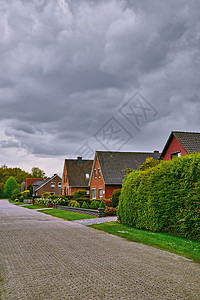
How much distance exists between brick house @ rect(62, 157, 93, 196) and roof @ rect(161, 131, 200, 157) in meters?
26.3

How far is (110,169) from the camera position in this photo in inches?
1473

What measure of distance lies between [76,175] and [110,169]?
14.7 metres

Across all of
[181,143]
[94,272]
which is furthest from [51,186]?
[94,272]

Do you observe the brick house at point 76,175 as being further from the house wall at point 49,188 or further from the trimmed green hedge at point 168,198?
the trimmed green hedge at point 168,198

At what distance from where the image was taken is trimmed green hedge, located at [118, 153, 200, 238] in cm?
983

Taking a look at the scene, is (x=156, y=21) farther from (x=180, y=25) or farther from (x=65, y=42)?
(x=65, y=42)

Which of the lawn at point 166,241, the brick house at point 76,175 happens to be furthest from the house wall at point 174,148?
the brick house at point 76,175

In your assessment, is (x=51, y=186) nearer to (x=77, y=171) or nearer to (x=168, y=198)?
(x=77, y=171)

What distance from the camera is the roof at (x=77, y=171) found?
163ft

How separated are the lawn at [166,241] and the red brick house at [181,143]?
13036 mm

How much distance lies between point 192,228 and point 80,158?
43961 mm

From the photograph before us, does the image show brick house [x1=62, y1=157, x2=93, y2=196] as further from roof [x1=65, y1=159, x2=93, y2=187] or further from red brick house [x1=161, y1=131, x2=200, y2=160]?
red brick house [x1=161, y1=131, x2=200, y2=160]

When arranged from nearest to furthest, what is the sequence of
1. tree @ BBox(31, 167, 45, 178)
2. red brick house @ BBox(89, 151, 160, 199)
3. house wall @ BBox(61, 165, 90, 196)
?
1. red brick house @ BBox(89, 151, 160, 199)
2. house wall @ BBox(61, 165, 90, 196)
3. tree @ BBox(31, 167, 45, 178)

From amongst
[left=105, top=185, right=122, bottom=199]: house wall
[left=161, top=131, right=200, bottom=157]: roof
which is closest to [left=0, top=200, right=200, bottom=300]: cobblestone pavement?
[left=161, top=131, right=200, bottom=157]: roof
